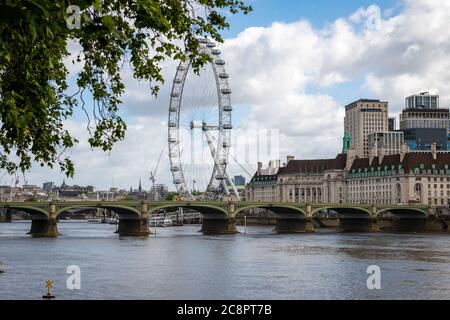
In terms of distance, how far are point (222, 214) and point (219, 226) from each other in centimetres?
228

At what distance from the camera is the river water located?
39.7 metres

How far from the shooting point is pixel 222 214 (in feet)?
404

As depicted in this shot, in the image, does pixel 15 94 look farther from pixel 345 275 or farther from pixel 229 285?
pixel 345 275

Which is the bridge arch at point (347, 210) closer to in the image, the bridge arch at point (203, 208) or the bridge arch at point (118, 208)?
the bridge arch at point (203, 208)

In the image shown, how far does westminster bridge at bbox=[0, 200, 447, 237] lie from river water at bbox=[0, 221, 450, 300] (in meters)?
30.6

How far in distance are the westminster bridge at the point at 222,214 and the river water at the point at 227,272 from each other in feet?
100

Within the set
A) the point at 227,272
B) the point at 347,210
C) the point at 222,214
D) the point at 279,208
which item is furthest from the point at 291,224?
the point at 227,272

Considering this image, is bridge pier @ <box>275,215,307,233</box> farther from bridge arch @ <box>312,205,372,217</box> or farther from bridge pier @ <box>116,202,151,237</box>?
bridge pier @ <box>116,202,151,237</box>

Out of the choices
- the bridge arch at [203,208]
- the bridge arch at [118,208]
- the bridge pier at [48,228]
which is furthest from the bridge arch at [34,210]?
the bridge arch at [203,208]

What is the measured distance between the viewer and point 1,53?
1246 centimetres

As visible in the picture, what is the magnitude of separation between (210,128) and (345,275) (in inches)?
2884

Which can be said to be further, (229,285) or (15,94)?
(229,285)

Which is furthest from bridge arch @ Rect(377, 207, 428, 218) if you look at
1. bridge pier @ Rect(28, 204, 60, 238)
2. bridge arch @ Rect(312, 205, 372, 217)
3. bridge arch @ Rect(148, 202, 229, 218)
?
bridge pier @ Rect(28, 204, 60, 238)
